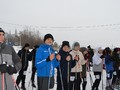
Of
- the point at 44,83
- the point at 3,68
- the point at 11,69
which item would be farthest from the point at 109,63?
the point at 3,68

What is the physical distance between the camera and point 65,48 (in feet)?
23.6

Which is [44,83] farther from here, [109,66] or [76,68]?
[109,66]

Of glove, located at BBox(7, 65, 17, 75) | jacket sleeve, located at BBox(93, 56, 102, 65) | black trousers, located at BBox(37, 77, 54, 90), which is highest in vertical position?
glove, located at BBox(7, 65, 17, 75)

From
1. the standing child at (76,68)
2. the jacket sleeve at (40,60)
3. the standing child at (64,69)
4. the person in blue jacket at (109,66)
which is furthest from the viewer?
the person in blue jacket at (109,66)

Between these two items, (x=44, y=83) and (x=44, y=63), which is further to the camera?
(x=44, y=83)

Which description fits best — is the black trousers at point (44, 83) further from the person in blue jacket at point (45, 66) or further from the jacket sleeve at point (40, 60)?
the jacket sleeve at point (40, 60)

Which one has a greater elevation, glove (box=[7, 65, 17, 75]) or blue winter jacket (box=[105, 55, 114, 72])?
glove (box=[7, 65, 17, 75])

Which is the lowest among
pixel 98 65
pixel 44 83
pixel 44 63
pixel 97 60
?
pixel 44 83

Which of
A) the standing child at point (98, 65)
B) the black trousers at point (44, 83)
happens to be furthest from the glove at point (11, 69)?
the standing child at point (98, 65)

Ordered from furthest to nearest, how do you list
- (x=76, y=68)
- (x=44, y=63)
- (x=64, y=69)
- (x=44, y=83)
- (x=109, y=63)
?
(x=109, y=63) → (x=76, y=68) → (x=64, y=69) → (x=44, y=83) → (x=44, y=63)

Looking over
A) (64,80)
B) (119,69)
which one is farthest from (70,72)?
(119,69)

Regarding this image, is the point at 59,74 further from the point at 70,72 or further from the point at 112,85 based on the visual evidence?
the point at 112,85

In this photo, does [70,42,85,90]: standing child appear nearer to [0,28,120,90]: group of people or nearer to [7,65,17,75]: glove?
[0,28,120,90]: group of people

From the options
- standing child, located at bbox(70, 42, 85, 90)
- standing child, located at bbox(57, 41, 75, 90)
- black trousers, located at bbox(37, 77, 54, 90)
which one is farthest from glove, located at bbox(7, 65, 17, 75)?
standing child, located at bbox(70, 42, 85, 90)
